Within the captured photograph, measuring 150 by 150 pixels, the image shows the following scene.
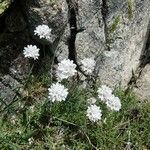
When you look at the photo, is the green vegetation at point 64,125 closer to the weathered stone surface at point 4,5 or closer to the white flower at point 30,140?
the white flower at point 30,140

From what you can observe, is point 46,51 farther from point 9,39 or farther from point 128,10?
point 128,10

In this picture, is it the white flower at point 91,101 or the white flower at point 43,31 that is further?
the white flower at point 91,101

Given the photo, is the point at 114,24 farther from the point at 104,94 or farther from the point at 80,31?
the point at 104,94

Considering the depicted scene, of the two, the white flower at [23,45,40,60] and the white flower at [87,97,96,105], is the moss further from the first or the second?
the white flower at [23,45,40,60]

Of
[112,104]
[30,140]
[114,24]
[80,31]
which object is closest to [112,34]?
[114,24]

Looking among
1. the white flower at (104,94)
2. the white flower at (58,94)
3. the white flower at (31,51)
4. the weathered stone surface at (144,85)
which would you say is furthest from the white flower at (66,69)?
the weathered stone surface at (144,85)

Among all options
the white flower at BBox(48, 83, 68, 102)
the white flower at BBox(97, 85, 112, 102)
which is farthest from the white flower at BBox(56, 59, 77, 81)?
the white flower at BBox(97, 85, 112, 102)
